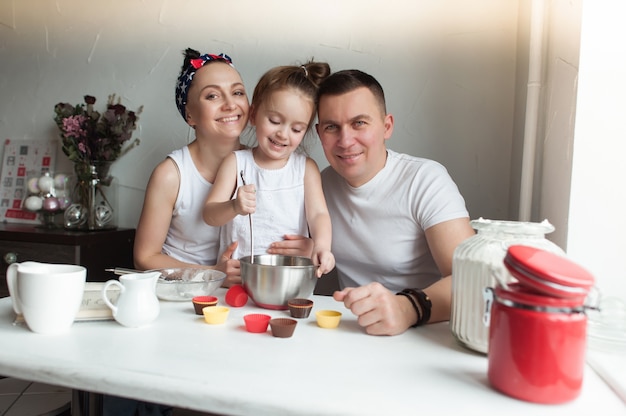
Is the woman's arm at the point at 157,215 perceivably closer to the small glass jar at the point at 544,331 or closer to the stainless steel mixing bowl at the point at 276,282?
the stainless steel mixing bowl at the point at 276,282

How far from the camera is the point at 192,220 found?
1632 mm

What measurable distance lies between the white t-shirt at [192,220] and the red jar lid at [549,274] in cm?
118

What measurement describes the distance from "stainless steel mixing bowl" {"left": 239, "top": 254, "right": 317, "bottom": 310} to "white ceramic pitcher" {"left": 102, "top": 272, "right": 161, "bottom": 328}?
217 mm

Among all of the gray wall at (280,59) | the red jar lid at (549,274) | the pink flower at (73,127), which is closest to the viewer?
the red jar lid at (549,274)

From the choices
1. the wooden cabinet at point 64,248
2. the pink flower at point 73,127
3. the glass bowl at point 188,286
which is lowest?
the wooden cabinet at point 64,248

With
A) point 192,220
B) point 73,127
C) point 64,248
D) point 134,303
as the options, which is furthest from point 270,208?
point 73,127

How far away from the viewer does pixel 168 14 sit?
2.09 meters

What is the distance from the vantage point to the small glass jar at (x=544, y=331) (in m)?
0.59

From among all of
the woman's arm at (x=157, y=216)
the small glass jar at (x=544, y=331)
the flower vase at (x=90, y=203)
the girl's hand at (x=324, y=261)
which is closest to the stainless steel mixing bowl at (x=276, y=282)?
the girl's hand at (x=324, y=261)

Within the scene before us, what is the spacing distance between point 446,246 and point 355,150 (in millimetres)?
379

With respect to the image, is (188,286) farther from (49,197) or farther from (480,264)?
(49,197)

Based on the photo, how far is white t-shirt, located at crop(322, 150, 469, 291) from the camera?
1396 millimetres

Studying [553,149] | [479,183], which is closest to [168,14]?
[479,183]

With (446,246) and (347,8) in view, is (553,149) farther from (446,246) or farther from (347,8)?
(347,8)
